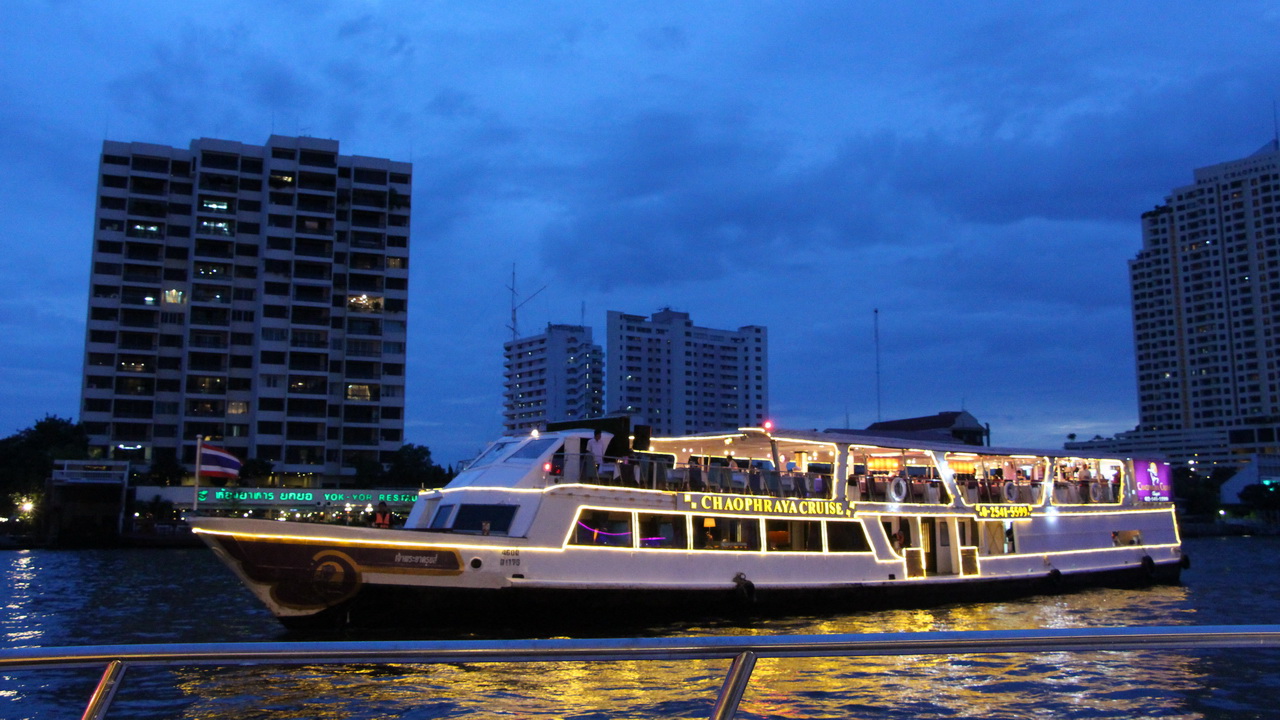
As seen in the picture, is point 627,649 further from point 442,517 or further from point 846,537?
point 846,537

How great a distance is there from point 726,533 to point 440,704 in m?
14.0

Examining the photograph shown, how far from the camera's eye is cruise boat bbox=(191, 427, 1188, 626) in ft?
54.3

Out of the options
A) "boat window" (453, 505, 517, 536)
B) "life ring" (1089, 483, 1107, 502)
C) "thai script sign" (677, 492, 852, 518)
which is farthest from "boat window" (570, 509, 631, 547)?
"life ring" (1089, 483, 1107, 502)

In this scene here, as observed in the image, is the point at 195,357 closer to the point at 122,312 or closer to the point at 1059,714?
the point at 122,312

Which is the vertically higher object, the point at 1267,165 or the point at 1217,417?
the point at 1267,165

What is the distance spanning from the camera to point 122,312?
76375mm

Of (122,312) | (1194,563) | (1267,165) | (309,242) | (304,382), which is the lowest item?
(1194,563)

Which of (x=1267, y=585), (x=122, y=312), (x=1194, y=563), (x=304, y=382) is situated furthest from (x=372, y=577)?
(x=122, y=312)

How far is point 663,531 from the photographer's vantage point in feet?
67.1

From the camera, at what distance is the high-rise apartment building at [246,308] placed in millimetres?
75375

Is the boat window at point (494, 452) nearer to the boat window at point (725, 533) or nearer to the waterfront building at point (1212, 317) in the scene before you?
the boat window at point (725, 533)

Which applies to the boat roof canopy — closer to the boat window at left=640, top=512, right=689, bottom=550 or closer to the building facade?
the boat window at left=640, top=512, right=689, bottom=550

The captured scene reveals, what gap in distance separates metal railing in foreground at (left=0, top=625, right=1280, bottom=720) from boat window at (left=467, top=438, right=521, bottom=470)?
17.7 m

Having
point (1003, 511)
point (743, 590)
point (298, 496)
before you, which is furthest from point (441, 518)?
point (298, 496)
